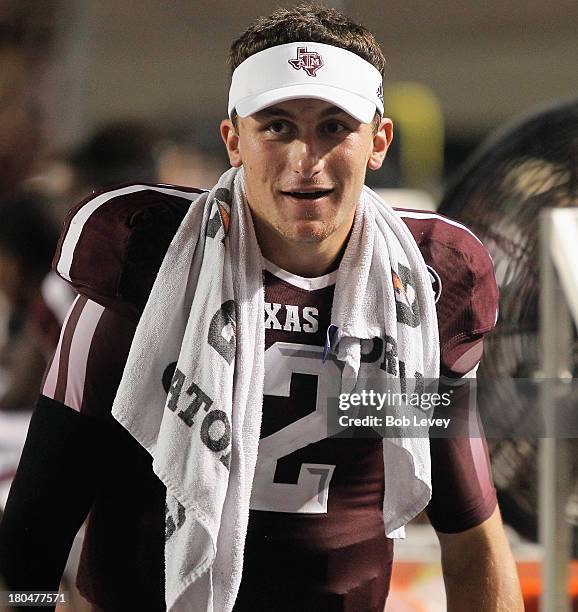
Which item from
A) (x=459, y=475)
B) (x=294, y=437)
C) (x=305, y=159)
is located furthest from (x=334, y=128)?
(x=459, y=475)

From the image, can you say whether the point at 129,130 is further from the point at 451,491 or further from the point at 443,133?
the point at 451,491

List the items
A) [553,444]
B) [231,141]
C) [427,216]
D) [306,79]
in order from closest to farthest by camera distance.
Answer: [306,79] → [231,141] → [427,216] → [553,444]

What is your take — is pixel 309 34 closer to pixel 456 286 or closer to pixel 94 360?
pixel 456 286

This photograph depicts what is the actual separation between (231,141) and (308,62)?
180 mm

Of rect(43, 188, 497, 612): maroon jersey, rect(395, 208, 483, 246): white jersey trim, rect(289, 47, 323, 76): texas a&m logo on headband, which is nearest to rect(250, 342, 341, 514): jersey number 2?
rect(43, 188, 497, 612): maroon jersey

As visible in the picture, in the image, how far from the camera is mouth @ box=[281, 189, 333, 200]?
166 cm

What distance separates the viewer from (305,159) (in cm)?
166

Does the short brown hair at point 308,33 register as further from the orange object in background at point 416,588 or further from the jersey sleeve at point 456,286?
the orange object in background at point 416,588

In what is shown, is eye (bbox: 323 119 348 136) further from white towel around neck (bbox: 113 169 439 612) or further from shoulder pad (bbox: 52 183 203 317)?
shoulder pad (bbox: 52 183 203 317)

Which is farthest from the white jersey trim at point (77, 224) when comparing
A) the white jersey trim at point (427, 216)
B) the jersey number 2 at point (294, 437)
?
the white jersey trim at point (427, 216)

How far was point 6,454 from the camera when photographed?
192 centimetres

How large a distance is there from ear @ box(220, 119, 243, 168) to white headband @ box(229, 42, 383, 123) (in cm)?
5

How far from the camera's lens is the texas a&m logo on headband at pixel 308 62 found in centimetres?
165

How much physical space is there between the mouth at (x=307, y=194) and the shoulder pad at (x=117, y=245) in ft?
0.57
